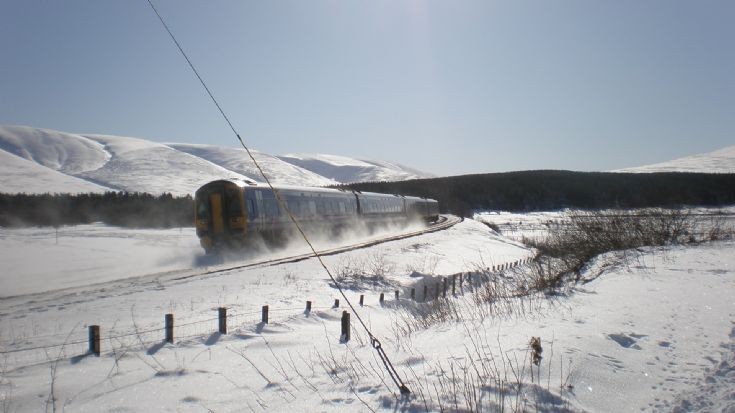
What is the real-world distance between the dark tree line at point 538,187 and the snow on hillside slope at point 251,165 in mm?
27467

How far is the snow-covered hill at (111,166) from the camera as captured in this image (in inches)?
2415

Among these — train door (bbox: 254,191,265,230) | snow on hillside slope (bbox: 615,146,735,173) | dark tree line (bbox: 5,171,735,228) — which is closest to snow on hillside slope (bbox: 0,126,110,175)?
dark tree line (bbox: 5,171,735,228)

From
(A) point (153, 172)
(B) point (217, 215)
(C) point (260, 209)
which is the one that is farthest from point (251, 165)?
(C) point (260, 209)

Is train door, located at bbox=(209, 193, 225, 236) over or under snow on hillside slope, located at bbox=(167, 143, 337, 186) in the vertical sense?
under

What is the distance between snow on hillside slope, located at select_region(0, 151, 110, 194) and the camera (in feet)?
162

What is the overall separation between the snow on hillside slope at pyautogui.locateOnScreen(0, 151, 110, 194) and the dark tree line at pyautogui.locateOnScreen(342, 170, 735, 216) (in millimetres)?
43831

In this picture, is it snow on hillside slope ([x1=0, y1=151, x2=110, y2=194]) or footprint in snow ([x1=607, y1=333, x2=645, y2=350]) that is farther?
snow on hillside slope ([x1=0, y1=151, x2=110, y2=194])

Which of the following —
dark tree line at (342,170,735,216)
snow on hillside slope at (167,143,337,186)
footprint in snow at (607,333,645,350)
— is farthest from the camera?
snow on hillside slope at (167,143,337,186)

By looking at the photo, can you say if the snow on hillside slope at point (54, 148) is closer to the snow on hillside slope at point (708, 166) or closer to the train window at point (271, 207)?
the train window at point (271, 207)

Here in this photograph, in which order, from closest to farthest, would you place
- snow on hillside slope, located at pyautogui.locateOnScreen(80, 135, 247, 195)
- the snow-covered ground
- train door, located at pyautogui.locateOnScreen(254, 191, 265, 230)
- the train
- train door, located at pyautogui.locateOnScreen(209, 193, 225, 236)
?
1. the snow-covered ground
2. the train
3. train door, located at pyautogui.locateOnScreen(209, 193, 225, 236)
4. train door, located at pyautogui.locateOnScreen(254, 191, 265, 230)
5. snow on hillside slope, located at pyautogui.locateOnScreen(80, 135, 247, 195)

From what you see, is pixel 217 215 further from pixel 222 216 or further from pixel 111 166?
pixel 111 166

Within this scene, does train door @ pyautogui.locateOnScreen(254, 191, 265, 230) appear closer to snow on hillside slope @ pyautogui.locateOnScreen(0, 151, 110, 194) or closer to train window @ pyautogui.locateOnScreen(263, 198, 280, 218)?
train window @ pyautogui.locateOnScreen(263, 198, 280, 218)

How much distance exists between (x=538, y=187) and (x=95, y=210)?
3044 inches

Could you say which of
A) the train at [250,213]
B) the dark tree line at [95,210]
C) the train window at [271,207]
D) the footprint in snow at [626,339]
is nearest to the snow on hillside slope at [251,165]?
the dark tree line at [95,210]
